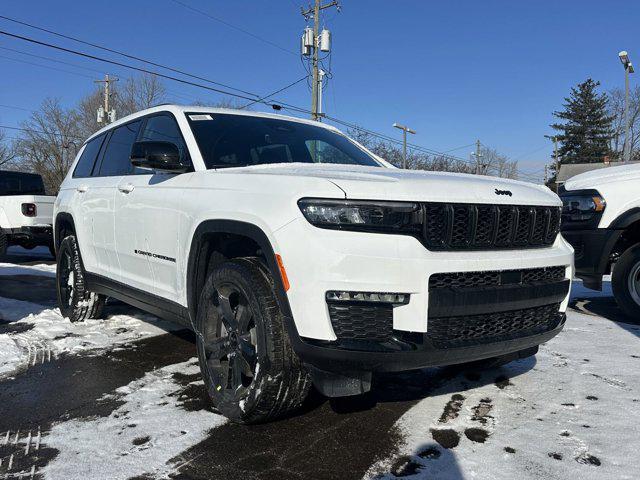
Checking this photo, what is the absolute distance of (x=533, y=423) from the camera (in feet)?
9.00

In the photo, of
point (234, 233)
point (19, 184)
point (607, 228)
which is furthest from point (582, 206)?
point (19, 184)

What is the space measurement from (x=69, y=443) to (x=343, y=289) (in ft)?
5.33

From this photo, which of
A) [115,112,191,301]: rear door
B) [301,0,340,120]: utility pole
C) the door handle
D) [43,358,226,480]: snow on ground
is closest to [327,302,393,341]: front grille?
[43,358,226,480]: snow on ground

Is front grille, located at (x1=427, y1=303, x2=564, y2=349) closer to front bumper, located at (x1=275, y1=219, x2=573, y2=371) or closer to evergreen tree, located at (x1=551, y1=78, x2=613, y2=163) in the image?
front bumper, located at (x1=275, y1=219, x2=573, y2=371)

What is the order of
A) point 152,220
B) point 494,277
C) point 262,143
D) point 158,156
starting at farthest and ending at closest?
1. point 262,143
2. point 152,220
3. point 158,156
4. point 494,277

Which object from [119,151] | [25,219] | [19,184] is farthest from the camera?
[19,184]

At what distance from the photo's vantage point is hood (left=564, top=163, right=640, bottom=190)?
4.98 m

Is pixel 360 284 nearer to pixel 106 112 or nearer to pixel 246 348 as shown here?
pixel 246 348

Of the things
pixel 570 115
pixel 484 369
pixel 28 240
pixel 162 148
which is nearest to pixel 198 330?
pixel 162 148

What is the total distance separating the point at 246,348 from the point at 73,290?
10.3 feet

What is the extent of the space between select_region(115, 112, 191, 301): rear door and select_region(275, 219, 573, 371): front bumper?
122cm

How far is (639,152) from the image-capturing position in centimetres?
5794

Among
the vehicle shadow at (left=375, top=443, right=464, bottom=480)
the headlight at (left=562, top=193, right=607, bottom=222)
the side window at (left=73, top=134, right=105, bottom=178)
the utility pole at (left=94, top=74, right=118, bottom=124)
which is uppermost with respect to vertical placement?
the utility pole at (left=94, top=74, right=118, bottom=124)

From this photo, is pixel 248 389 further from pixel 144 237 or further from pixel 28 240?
pixel 28 240
